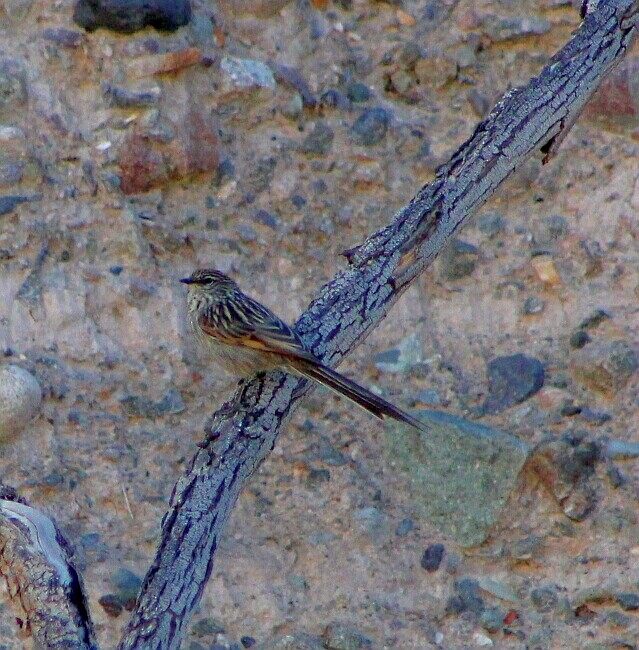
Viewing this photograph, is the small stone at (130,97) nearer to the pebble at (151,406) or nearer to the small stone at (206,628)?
the pebble at (151,406)

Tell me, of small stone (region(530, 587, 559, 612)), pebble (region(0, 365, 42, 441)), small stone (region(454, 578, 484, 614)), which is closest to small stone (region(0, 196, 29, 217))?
pebble (region(0, 365, 42, 441))

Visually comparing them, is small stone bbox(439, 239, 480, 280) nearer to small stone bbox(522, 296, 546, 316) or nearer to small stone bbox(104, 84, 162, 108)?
small stone bbox(522, 296, 546, 316)

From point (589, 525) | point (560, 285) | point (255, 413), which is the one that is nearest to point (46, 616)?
point (255, 413)

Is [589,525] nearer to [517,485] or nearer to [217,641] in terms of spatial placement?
[517,485]

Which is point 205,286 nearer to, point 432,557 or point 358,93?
point 432,557

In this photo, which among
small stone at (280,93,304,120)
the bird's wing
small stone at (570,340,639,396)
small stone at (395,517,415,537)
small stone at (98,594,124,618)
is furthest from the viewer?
small stone at (280,93,304,120)

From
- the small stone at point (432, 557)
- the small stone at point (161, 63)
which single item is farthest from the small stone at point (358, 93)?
the small stone at point (432, 557)

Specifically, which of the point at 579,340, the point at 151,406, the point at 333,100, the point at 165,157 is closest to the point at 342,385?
the point at 151,406
